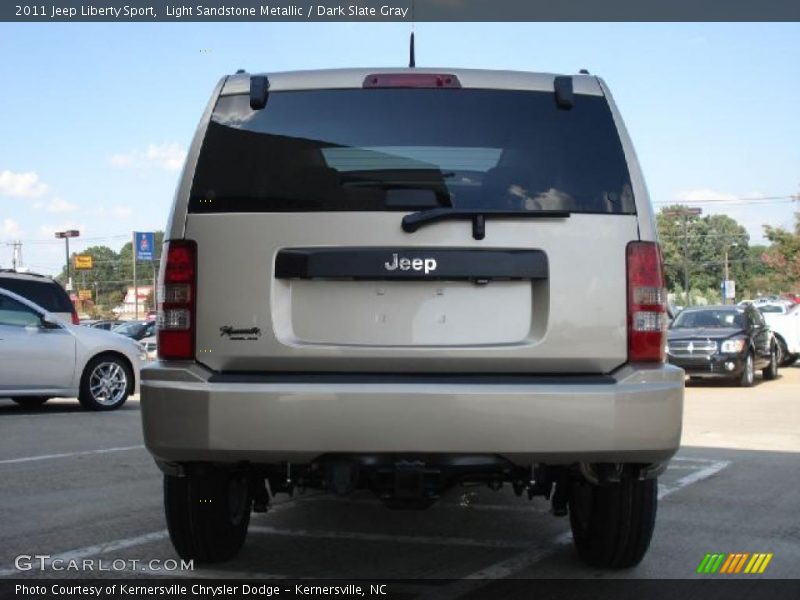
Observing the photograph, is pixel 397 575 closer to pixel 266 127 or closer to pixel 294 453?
pixel 294 453

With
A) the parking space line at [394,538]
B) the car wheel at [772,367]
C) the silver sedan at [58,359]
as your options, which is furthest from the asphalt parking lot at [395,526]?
the car wheel at [772,367]

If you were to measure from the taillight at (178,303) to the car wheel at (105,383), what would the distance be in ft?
30.4

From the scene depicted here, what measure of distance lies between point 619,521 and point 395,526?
1.66 meters

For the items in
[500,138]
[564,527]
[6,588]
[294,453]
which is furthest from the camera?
[564,527]

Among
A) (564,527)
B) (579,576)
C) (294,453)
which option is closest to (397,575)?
(579,576)

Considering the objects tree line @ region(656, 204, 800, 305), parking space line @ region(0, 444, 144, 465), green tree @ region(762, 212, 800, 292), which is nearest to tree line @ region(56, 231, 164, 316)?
tree line @ region(656, 204, 800, 305)

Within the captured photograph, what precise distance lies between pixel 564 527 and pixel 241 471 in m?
2.27

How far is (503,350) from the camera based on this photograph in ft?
12.1

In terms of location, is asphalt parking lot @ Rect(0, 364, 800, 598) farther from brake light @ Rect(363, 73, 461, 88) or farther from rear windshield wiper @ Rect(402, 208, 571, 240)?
brake light @ Rect(363, 73, 461, 88)

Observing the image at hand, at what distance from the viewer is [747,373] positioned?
18.0 m

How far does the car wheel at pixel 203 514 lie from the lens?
423cm

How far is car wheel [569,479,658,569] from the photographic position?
4.28 meters

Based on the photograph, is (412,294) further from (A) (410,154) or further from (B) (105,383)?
(B) (105,383)

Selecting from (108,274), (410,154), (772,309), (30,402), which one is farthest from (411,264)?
(108,274)
